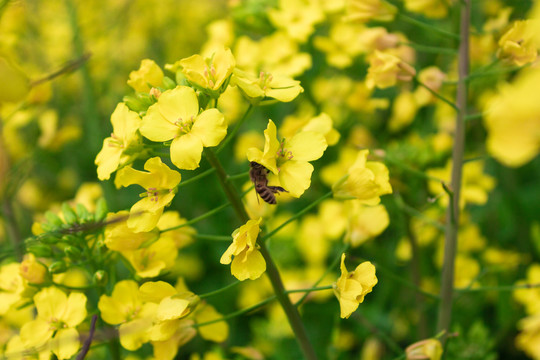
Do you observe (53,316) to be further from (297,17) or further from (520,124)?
(297,17)

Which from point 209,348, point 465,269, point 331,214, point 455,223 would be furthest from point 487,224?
point 209,348

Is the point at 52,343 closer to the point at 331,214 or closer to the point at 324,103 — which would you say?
the point at 331,214

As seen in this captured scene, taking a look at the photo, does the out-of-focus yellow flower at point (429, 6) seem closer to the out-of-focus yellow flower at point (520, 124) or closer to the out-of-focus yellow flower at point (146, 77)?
the out-of-focus yellow flower at point (146, 77)

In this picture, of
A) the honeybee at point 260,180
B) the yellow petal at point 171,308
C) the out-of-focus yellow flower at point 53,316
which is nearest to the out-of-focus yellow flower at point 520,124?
the honeybee at point 260,180

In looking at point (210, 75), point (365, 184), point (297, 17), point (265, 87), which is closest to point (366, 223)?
point (365, 184)

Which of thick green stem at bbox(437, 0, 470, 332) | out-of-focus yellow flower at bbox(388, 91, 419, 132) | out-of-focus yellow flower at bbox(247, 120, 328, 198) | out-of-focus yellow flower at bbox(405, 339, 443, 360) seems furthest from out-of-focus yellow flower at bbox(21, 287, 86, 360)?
out-of-focus yellow flower at bbox(388, 91, 419, 132)

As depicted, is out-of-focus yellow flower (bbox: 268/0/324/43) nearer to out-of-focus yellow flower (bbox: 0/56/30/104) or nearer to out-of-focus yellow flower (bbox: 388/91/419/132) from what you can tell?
out-of-focus yellow flower (bbox: 388/91/419/132)
